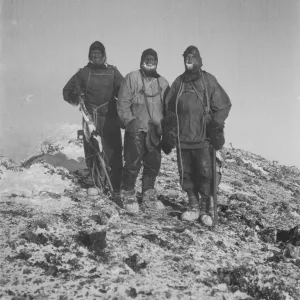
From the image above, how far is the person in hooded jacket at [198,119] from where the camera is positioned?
15.4ft

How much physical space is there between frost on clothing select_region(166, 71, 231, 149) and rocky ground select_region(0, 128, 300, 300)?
136cm

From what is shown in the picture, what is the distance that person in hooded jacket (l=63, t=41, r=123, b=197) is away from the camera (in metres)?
5.80

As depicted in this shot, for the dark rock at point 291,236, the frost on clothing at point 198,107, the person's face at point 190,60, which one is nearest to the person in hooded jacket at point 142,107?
the frost on clothing at point 198,107

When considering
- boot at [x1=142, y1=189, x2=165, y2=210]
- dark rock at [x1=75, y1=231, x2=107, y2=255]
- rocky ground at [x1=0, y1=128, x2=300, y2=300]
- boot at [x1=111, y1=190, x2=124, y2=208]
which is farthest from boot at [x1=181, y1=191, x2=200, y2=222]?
dark rock at [x1=75, y1=231, x2=107, y2=255]

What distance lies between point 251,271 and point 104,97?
3934 mm

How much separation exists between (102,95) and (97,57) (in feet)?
2.31

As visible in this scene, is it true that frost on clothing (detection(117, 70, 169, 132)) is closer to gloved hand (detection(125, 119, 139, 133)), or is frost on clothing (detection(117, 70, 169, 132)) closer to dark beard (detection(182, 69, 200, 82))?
gloved hand (detection(125, 119, 139, 133))

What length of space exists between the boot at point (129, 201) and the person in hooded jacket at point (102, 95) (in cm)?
44

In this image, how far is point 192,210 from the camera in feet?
16.3

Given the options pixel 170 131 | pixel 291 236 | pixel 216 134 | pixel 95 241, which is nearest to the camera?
pixel 95 241

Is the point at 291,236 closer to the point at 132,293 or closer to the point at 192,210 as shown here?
the point at 192,210

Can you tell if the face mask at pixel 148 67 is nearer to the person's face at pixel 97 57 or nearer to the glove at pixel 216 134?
the person's face at pixel 97 57

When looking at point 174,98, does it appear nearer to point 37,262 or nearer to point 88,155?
point 88,155

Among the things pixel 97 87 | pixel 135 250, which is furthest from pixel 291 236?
pixel 97 87
